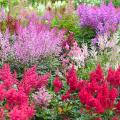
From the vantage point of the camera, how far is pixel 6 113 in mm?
3902

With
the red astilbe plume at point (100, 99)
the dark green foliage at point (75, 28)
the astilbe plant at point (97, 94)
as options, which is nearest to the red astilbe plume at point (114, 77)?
the astilbe plant at point (97, 94)

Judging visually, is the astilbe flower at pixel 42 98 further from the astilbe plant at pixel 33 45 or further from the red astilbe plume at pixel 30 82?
the astilbe plant at pixel 33 45

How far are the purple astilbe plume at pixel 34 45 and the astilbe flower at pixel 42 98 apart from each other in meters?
1.43

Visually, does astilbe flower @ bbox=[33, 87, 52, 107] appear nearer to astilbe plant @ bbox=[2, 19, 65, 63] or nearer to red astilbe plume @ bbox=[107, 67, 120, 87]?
red astilbe plume @ bbox=[107, 67, 120, 87]

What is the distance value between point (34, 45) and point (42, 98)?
5.43ft

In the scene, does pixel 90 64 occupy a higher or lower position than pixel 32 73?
lower

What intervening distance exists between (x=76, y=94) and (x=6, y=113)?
117cm

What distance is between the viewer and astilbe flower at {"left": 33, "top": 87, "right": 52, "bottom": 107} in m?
4.45

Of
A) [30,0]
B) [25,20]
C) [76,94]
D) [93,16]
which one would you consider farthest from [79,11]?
[30,0]

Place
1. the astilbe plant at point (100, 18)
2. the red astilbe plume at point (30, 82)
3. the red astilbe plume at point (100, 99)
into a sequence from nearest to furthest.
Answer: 1. the red astilbe plume at point (100, 99)
2. the red astilbe plume at point (30, 82)
3. the astilbe plant at point (100, 18)

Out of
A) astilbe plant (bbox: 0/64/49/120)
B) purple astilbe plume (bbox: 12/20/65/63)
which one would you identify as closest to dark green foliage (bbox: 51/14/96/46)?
purple astilbe plume (bbox: 12/20/65/63)

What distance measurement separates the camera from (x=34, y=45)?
598 centimetres

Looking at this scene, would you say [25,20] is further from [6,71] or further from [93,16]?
[6,71]

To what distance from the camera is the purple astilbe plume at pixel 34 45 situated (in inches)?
231
